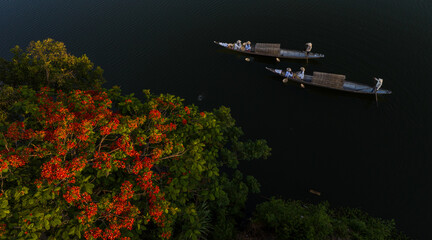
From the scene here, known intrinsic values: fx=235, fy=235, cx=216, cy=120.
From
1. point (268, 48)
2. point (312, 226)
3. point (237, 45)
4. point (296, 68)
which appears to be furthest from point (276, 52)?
point (312, 226)

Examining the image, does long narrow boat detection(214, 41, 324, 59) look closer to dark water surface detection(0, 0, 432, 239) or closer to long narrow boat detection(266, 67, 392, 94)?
dark water surface detection(0, 0, 432, 239)

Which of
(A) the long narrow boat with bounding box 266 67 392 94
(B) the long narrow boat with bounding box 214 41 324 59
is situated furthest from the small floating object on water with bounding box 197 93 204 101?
(A) the long narrow boat with bounding box 266 67 392 94

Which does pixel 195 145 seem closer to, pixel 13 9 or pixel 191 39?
pixel 191 39

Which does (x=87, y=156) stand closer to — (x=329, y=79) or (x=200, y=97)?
(x=200, y=97)

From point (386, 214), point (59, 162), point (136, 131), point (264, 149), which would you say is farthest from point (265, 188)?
point (59, 162)

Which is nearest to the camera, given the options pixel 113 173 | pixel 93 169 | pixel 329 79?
pixel 93 169

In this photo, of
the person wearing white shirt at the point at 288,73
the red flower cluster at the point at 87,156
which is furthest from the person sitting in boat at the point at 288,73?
the red flower cluster at the point at 87,156

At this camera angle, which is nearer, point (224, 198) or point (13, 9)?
point (224, 198)
